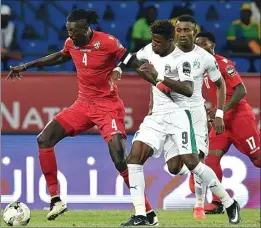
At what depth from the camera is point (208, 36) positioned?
1140 cm

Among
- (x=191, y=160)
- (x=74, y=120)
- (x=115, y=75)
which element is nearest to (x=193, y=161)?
(x=191, y=160)

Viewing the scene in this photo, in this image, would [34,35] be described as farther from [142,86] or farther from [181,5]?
[142,86]

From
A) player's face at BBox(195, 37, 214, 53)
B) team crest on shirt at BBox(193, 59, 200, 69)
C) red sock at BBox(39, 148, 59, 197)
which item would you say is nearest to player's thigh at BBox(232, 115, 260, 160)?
player's face at BBox(195, 37, 214, 53)

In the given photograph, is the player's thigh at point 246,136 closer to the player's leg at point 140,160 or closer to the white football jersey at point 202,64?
the white football jersey at point 202,64

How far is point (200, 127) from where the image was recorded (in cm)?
1046

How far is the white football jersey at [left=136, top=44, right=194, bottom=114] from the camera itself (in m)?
9.41

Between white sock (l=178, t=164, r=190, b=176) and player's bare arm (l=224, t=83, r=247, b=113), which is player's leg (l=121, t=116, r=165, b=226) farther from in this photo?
player's bare arm (l=224, t=83, r=247, b=113)

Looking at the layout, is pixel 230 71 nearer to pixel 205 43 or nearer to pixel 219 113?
pixel 205 43

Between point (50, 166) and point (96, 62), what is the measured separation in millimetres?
1187

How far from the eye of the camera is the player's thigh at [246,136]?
11.8m

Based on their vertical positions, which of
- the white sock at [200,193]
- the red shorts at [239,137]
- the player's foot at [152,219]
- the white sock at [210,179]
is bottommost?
the player's foot at [152,219]

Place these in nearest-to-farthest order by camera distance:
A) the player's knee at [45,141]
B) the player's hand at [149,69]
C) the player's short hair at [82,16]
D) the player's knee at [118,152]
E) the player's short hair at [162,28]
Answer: the player's hand at [149,69] < the player's short hair at [162,28] < the player's knee at [118,152] < the player's short hair at [82,16] < the player's knee at [45,141]

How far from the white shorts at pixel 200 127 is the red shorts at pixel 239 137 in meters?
1.28

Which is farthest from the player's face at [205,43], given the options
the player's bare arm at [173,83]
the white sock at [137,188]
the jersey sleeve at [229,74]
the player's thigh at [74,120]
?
the white sock at [137,188]
